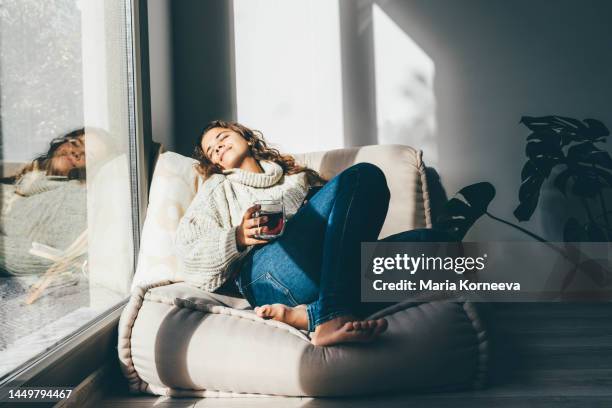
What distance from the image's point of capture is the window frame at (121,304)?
1.23 metres

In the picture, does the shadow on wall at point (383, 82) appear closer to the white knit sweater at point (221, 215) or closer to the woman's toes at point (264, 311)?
the white knit sweater at point (221, 215)

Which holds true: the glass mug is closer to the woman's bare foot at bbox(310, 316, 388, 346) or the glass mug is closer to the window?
the woman's bare foot at bbox(310, 316, 388, 346)

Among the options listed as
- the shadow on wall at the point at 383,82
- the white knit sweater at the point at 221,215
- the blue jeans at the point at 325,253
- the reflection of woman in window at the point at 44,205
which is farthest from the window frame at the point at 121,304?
the shadow on wall at the point at 383,82

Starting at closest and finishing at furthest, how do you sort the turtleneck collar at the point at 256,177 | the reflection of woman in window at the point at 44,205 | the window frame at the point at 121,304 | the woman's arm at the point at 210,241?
the reflection of woman in window at the point at 44,205
the window frame at the point at 121,304
the woman's arm at the point at 210,241
the turtleneck collar at the point at 256,177

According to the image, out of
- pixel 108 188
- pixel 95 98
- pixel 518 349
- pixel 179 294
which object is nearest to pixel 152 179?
pixel 108 188

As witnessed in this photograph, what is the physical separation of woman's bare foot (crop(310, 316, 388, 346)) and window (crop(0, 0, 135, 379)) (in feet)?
2.21

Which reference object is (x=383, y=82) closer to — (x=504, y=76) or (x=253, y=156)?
(x=504, y=76)

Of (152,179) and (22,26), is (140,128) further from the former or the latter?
(22,26)

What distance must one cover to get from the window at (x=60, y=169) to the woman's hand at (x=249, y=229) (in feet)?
1.51

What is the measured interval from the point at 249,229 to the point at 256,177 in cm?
44

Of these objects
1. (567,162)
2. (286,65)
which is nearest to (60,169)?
(286,65)

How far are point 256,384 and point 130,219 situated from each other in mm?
1005

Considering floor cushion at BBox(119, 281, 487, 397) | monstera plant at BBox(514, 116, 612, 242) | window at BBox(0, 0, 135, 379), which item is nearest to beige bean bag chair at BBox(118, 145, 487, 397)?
floor cushion at BBox(119, 281, 487, 397)

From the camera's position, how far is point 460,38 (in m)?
2.74
